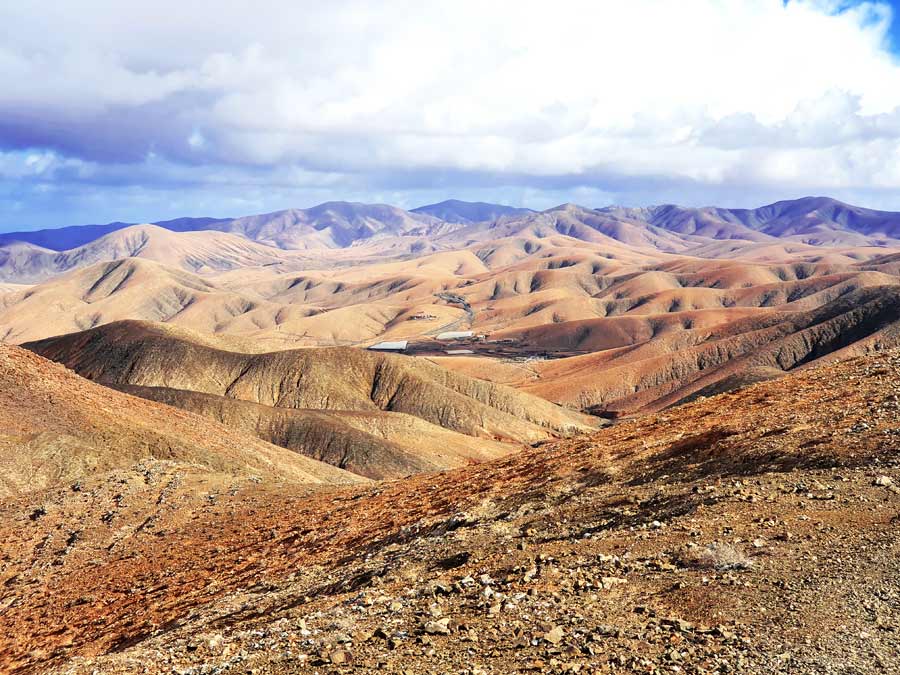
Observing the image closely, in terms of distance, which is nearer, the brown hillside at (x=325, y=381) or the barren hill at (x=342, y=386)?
the barren hill at (x=342, y=386)

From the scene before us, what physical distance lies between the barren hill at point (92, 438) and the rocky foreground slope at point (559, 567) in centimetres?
1533

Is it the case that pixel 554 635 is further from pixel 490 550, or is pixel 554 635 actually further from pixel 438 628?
pixel 490 550

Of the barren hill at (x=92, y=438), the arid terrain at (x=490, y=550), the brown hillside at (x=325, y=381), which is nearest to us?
the arid terrain at (x=490, y=550)

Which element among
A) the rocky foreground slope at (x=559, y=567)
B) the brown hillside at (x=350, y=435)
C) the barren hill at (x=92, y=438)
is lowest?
the brown hillside at (x=350, y=435)

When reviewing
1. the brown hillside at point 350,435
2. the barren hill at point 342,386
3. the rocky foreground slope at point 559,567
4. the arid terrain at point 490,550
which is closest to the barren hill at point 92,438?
the arid terrain at point 490,550

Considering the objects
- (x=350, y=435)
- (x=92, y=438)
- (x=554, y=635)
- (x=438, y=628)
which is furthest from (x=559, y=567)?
(x=350, y=435)

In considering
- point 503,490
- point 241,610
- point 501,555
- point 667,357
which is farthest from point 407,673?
point 667,357

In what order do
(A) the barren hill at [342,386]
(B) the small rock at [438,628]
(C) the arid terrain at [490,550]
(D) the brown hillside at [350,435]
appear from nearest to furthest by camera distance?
1. (C) the arid terrain at [490,550]
2. (B) the small rock at [438,628]
3. (D) the brown hillside at [350,435]
4. (A) the barren hill at [342,386]

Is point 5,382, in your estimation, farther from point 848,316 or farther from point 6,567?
point 848,316

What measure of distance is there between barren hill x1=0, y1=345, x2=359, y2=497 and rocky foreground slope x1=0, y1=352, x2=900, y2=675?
50.3 ft

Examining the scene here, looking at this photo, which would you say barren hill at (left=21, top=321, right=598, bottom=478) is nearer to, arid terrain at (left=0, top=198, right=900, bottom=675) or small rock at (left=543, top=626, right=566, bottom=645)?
arid terrain at (left=0, top=198, right=900, bottom=675)

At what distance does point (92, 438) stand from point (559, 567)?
4514cm

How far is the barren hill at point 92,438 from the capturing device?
1774 inches

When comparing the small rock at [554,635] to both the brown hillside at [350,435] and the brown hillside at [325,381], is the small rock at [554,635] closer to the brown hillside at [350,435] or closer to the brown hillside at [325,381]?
the brown hillside at [350,435]
